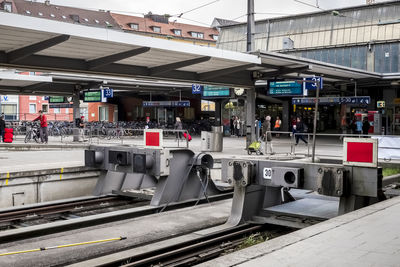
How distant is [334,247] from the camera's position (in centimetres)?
518

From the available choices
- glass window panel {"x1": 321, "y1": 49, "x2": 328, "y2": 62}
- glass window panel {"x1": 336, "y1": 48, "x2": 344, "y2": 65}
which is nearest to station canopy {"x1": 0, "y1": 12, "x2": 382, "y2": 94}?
glass window panel {"x1": 336, "y1": 48, "x2": 344, "y2": 65}

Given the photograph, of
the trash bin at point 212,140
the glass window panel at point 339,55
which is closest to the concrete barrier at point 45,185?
the trash bin at point 212,140

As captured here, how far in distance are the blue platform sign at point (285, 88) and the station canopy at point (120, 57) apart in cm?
38

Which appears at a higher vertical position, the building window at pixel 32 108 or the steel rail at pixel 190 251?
the building window at pixel 32 108

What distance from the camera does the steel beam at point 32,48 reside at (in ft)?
37.4

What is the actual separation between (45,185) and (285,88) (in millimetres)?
11353

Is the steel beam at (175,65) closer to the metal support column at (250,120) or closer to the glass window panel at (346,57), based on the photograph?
the metal support column at (250,120)

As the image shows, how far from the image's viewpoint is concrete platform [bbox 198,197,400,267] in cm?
469

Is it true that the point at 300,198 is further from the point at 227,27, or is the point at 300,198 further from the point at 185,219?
the point at 227,27

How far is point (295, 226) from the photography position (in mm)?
8000

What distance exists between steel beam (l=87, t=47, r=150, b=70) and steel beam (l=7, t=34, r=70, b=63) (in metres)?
2.45

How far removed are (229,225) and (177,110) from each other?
4121 cm

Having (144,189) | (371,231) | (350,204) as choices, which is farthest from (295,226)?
(144,189)

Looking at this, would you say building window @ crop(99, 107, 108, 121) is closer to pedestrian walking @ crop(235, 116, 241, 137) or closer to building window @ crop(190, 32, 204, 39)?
pedestrian walking @ crop(235, 116, 241, 137)
